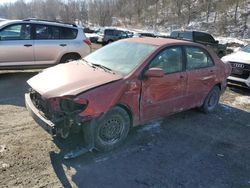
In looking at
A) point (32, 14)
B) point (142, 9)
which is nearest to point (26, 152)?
point (142, 9)

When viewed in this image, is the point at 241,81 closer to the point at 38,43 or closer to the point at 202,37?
the point at 38,43

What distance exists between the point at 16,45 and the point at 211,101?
18.1 feet

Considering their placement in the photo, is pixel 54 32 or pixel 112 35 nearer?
pixel 54 32

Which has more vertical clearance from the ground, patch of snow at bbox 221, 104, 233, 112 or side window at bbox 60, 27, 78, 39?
side window at bbox 60, 27, 78, 39

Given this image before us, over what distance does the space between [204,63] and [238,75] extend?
306 cm

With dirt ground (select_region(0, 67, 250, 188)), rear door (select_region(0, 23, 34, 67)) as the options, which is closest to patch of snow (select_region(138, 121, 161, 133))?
dirt ground (select_region(0, 67, 250, 188))

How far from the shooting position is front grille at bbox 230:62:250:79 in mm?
8484

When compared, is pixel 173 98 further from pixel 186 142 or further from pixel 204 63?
pixel 204 63

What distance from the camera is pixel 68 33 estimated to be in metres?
9.39

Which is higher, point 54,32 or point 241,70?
point 54,32

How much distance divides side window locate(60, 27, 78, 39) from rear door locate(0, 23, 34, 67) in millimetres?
1005

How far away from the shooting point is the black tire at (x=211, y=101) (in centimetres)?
648

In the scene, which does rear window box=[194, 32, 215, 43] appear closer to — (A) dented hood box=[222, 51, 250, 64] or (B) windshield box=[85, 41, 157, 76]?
(A) dented hood box=[222, 51, 250, 64]

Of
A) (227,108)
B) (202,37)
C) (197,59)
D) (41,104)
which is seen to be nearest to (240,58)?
(227,108)
